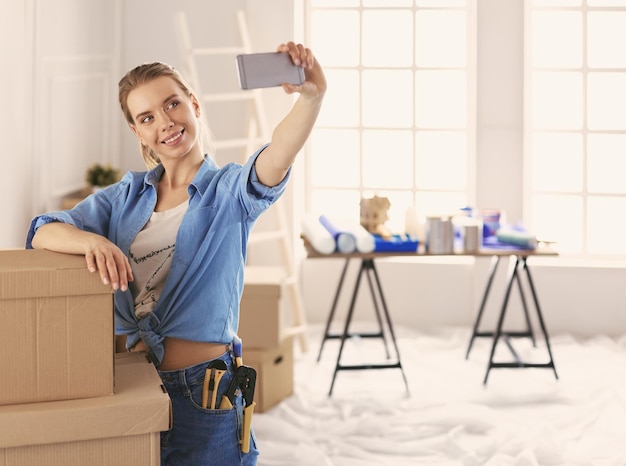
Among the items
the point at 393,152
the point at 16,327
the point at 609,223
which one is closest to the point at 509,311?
the point at 609,223

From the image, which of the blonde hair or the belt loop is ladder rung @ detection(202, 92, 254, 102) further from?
the belt loop

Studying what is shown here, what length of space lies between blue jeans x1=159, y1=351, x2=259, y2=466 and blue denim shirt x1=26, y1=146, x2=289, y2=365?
0.26 ft

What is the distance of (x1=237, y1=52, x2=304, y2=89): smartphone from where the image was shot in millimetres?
1785

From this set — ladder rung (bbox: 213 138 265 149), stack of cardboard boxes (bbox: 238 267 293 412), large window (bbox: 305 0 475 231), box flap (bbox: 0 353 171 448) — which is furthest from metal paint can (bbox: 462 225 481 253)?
box flap (bbox: 0 353 171 448)

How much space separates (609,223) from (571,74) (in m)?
1.02

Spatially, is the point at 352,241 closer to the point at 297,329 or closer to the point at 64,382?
the point at 297,329

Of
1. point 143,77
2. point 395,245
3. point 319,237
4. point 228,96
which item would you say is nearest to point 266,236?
point 228,96

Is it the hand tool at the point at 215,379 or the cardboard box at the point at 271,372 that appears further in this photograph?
the cardboard box at the point at 271,372

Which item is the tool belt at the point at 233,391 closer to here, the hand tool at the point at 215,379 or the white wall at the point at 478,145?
the hand tool at the point at 215,379

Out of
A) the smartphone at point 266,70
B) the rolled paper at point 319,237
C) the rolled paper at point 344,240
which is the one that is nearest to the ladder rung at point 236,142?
the rolled paper at point 319,237

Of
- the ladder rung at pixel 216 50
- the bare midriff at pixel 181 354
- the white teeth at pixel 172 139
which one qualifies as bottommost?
the bare midriff at pixel 181 354

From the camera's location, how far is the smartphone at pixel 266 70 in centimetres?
179

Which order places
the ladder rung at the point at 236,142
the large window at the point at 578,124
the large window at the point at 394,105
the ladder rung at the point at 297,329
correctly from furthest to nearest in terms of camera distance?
the large window at the point at 394,105 → the large window at the point at 578,124 → the ladder rung at the point at 236,142 → the ladder rung at the point at 297,329

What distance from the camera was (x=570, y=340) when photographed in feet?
18.3
